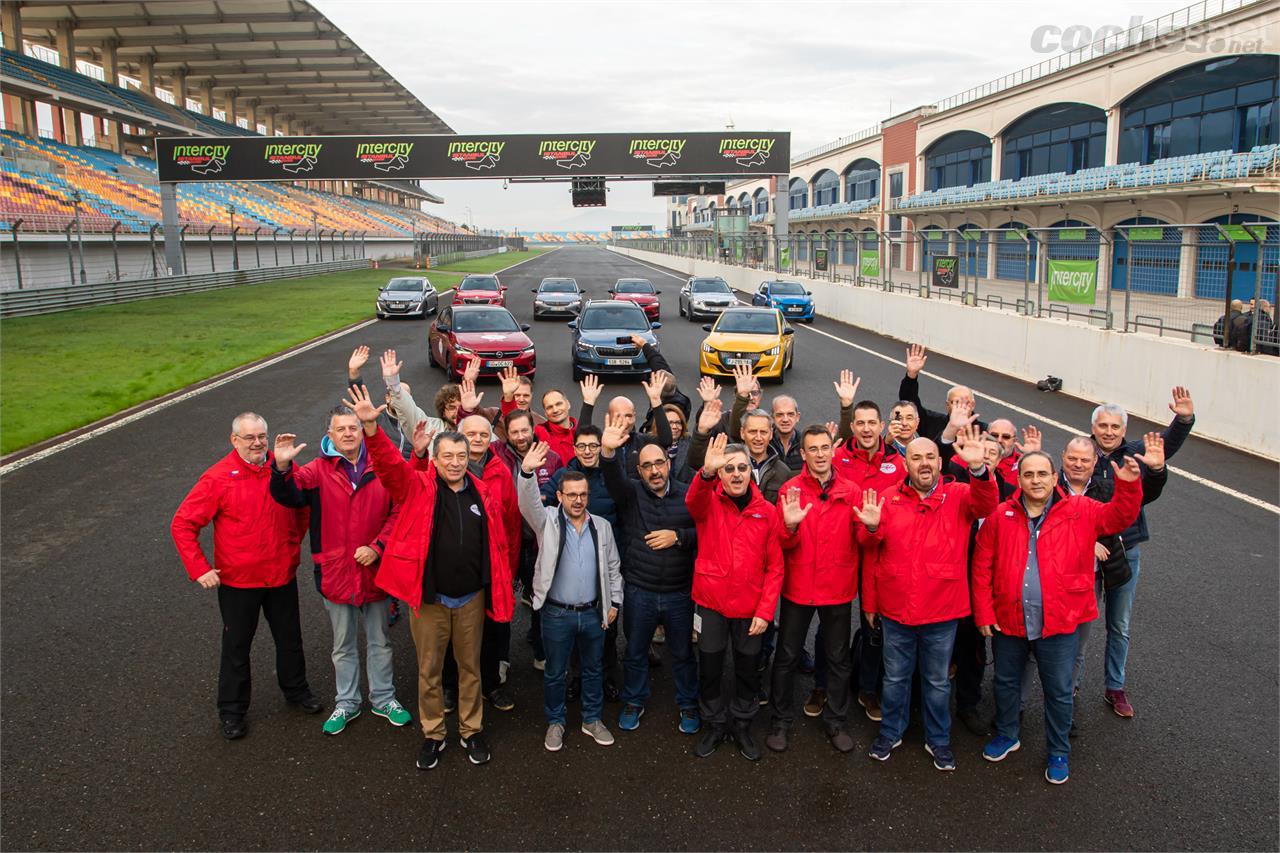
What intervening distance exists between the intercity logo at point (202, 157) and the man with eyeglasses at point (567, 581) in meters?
41.0

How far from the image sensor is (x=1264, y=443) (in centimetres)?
1090

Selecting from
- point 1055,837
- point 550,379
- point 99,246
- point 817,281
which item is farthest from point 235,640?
point 99,246

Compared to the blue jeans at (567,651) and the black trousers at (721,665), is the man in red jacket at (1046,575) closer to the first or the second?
the black trousers at (721,665)

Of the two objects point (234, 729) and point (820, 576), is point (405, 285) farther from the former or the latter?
point (820, 576)

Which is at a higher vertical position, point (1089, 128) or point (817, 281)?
point (1089, 128)

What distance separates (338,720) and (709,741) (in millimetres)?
2059

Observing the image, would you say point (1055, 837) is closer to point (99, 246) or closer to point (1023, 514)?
point (1023, 514)

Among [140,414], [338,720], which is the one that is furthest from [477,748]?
[140,414]

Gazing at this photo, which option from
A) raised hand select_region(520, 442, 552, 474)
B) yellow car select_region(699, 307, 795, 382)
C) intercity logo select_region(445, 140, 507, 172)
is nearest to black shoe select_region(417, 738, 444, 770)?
raised hand select_region(520, 442, 552, 474)

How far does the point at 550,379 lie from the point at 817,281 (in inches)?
717

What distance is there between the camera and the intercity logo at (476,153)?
133 feet

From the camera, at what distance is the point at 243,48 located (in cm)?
5178

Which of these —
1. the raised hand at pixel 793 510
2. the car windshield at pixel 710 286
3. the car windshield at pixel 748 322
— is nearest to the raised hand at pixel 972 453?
the raised hand at pixel 793 510

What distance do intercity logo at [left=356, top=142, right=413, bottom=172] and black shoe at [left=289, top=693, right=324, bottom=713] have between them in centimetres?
3868
